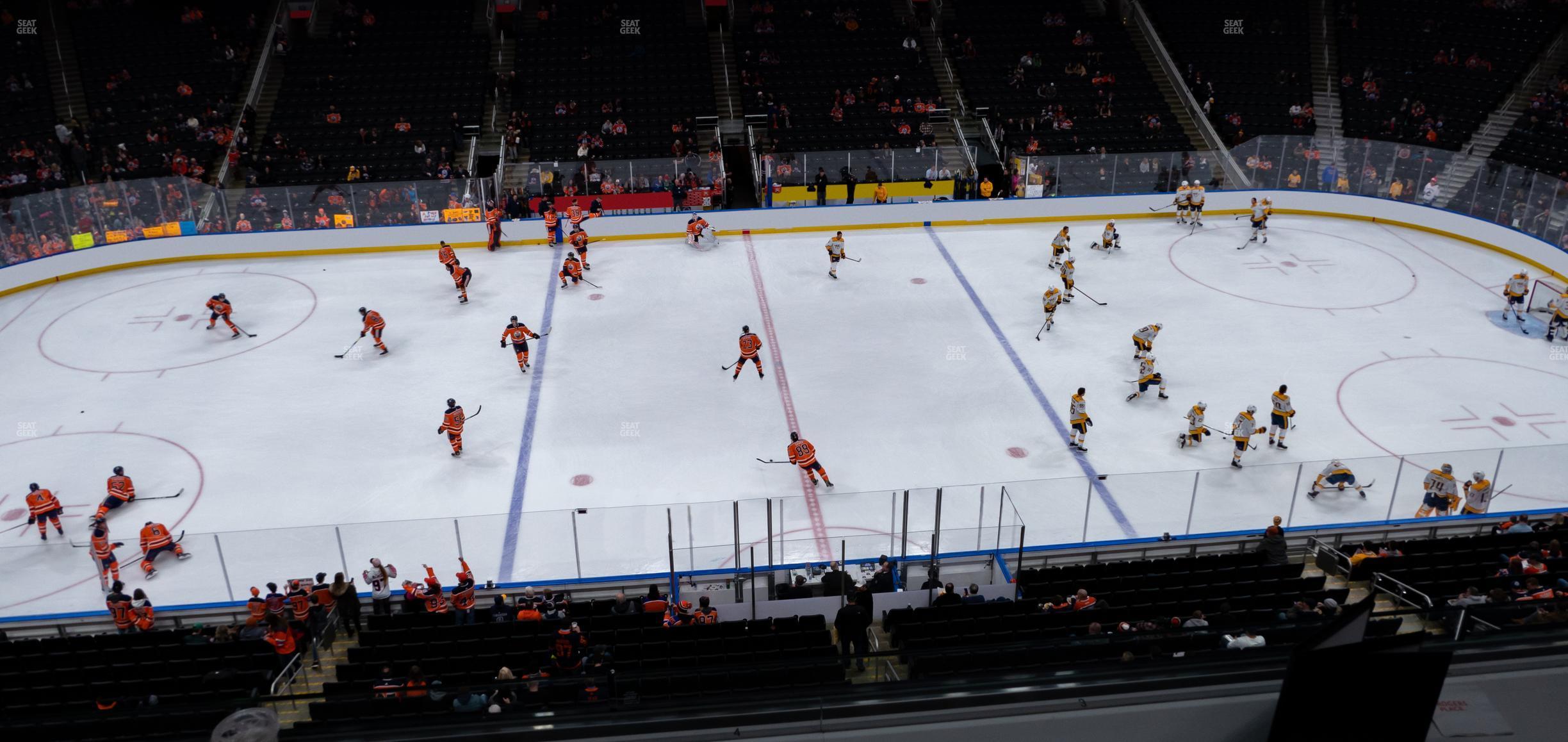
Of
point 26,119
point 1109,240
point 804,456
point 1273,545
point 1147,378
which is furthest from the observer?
point 26,119

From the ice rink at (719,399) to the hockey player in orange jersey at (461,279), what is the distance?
0.29m

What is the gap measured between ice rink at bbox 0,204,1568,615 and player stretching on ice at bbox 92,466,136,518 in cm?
34

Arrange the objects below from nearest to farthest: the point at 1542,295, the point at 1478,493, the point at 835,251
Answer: the point at 1478,493
the point at 1542,295
the point at 835,251

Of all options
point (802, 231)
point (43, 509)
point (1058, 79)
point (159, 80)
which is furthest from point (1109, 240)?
point (159, 80)

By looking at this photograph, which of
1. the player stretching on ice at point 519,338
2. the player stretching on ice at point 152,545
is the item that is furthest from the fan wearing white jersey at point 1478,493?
the player stretching on ice at point 152,545

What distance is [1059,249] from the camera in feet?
75.0

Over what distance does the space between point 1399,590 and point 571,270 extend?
16493 millimetres

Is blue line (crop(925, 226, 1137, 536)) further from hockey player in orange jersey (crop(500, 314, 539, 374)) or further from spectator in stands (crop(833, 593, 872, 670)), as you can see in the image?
hockey player in orange jersey (crop(500, 314, 539, 374))

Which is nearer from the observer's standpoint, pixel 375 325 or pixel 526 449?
pixel 526 449

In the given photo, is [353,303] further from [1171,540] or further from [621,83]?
[1171,540]

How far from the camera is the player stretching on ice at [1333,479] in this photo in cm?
1251

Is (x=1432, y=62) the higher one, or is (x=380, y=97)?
(x=1432, y=62)

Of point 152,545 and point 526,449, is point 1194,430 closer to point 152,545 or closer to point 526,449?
point 526,449

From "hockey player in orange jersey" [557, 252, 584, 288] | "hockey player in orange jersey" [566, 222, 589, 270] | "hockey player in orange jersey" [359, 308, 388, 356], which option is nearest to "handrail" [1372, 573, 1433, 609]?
"hockey player in orange jersey" [359, 308, 388, 356]
